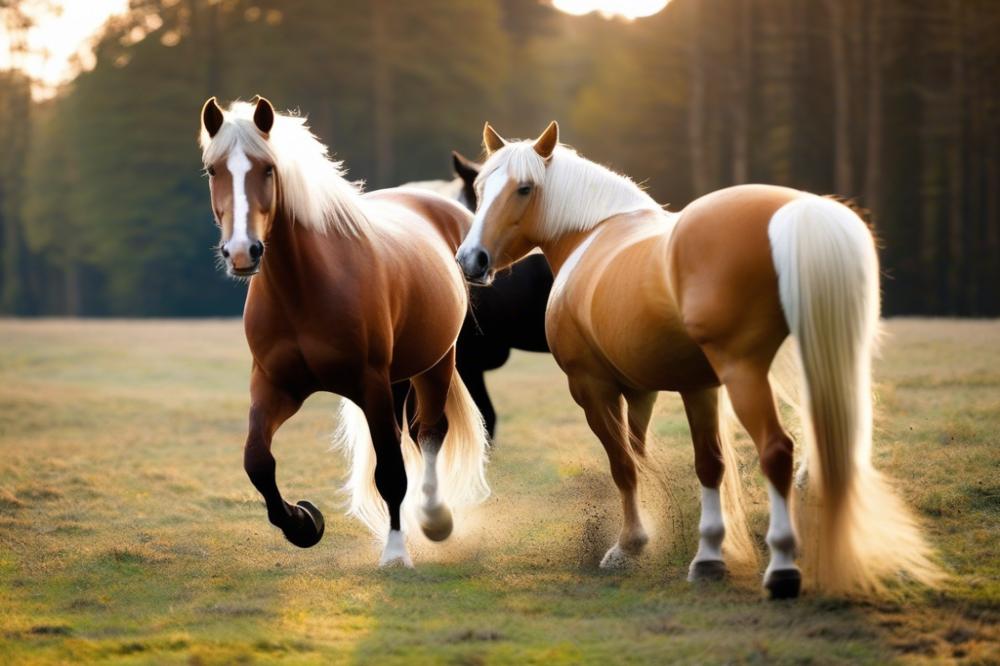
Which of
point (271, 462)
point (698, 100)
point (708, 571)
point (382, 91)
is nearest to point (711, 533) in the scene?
point (708, 571)

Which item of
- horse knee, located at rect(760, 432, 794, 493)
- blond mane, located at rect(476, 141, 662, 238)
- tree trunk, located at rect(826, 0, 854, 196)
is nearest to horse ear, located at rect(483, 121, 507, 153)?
blond mane, located at rect(476, 141, 662, 238)

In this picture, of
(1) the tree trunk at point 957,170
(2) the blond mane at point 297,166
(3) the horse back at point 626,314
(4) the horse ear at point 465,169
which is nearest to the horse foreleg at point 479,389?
(4) the horse ear at point 465,169

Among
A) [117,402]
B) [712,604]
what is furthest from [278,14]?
[712,604]

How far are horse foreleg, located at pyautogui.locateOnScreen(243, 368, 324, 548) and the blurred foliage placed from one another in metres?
16.0

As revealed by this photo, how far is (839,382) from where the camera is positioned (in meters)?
4.75

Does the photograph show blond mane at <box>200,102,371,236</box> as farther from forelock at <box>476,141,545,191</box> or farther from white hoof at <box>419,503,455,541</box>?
white hoof at <box>419,503,455,541</box>

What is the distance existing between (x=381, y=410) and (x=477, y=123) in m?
39.1

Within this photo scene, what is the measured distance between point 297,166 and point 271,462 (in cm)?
150

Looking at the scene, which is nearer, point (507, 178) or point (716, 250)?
point (716, 250)

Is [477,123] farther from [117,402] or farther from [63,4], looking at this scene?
[117,402]

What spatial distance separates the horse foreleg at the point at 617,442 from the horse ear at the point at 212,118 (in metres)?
2.18

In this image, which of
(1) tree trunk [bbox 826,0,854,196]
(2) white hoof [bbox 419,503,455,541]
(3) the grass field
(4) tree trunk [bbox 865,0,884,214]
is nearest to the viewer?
(3) the grass field

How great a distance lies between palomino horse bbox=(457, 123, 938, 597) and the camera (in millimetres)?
4734

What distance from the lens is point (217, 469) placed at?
11.0 m
